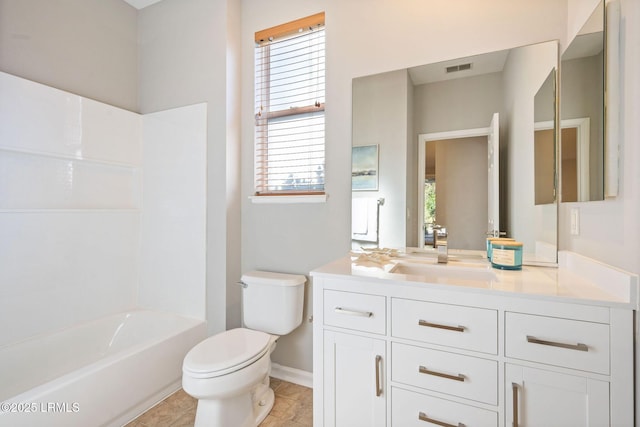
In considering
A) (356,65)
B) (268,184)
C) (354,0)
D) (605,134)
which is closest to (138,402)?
(268,184)

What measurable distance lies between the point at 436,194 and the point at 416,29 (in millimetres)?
941

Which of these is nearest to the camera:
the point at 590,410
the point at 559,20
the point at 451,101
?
the point at 590,410

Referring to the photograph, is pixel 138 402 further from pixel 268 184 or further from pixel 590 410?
pixel 590 410

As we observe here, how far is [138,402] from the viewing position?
1.71 m

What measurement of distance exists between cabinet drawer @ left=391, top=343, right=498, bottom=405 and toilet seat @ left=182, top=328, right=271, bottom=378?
715 mm

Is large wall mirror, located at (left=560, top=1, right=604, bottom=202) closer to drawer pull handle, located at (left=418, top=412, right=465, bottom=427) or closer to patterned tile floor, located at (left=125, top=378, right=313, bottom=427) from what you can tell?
drawer pull handle, located at (left=418, top=412, right=465, bottom=427)

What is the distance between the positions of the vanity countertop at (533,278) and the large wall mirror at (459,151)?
18 centimetres

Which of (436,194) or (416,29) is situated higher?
(416,29)

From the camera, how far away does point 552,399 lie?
97 cm

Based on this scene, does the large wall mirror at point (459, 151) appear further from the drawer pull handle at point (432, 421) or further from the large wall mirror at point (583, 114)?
the drawer pull handle at point (432, 421)

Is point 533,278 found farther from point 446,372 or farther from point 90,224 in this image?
point 90,224

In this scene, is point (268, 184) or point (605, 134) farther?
point (268, 184)

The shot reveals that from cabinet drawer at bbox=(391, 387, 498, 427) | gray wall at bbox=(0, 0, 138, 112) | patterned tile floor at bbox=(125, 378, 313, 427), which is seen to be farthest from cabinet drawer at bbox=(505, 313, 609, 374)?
gray wall at bbox=(0, 0, 138, 112)

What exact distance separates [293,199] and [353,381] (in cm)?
117
